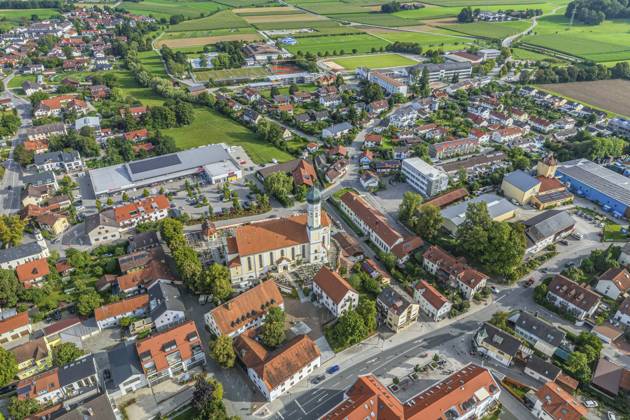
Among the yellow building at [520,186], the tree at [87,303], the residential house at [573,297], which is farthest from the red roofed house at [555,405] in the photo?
the tree at [87,303]

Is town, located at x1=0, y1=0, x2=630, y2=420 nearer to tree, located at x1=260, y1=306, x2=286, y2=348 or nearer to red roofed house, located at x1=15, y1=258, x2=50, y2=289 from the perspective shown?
tree, located at x1=260, y1=306, x2=286, y2=348

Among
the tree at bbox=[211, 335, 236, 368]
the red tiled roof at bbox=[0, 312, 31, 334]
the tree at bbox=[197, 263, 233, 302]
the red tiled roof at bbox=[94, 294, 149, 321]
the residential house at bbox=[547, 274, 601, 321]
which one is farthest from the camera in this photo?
the tree at bbox=[197, 263, 233, 302]

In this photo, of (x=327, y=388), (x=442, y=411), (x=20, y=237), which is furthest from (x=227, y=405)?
(x=20, y=237)

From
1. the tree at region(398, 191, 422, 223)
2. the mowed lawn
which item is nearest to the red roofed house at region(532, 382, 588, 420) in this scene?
the tree at region(398, 191, 422, 223)

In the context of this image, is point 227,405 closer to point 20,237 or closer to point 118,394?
point 118,394

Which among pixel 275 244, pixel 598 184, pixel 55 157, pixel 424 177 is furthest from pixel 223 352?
pixel 598 184

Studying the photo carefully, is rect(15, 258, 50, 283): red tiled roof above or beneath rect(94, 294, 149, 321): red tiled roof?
above
